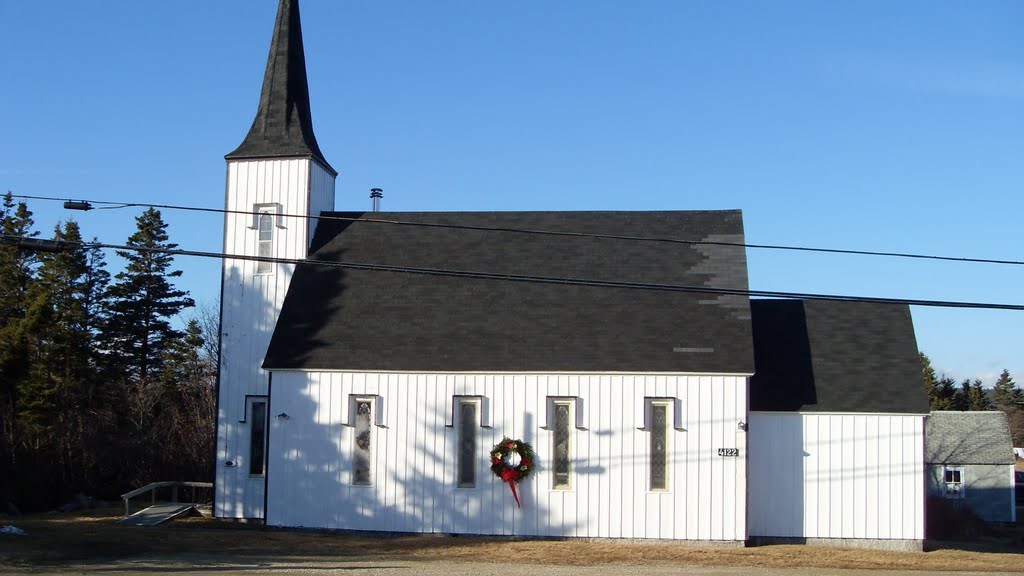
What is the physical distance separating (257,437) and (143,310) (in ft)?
98.7

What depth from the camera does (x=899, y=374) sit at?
23297mm

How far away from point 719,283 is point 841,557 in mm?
7209

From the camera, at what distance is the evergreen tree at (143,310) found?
50.7 m

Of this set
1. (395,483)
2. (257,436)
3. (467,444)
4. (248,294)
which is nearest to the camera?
(467,444)

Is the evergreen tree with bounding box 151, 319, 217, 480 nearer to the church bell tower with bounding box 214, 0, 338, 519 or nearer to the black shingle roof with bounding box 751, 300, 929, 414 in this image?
the church bell tower with bounding box 214, 0, 338, 519

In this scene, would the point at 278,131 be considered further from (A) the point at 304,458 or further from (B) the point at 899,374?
(B) the point at 899,374

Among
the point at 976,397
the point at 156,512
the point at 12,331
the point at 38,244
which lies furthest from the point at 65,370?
the point at 976,397

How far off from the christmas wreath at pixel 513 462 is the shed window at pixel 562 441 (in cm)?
61

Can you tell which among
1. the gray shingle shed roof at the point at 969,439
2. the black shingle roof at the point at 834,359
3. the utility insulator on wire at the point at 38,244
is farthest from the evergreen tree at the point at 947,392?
the utility insulator on wire at the point at 38,244

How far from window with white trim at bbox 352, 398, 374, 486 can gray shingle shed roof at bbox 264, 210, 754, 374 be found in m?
0.97

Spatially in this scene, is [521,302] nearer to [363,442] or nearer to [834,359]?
[363,442]

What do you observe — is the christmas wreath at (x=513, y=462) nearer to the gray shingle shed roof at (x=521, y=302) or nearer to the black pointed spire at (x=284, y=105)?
the gray shingle shed roof at (x=521, y=302)

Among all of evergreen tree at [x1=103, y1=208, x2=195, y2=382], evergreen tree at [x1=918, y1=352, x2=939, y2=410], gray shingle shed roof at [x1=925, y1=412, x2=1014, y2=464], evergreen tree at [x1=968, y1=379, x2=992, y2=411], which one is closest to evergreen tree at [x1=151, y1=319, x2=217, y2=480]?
evergreen tree at [x1=103, y1=208, x2=195, y2=382]

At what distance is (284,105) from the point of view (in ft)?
91.0
